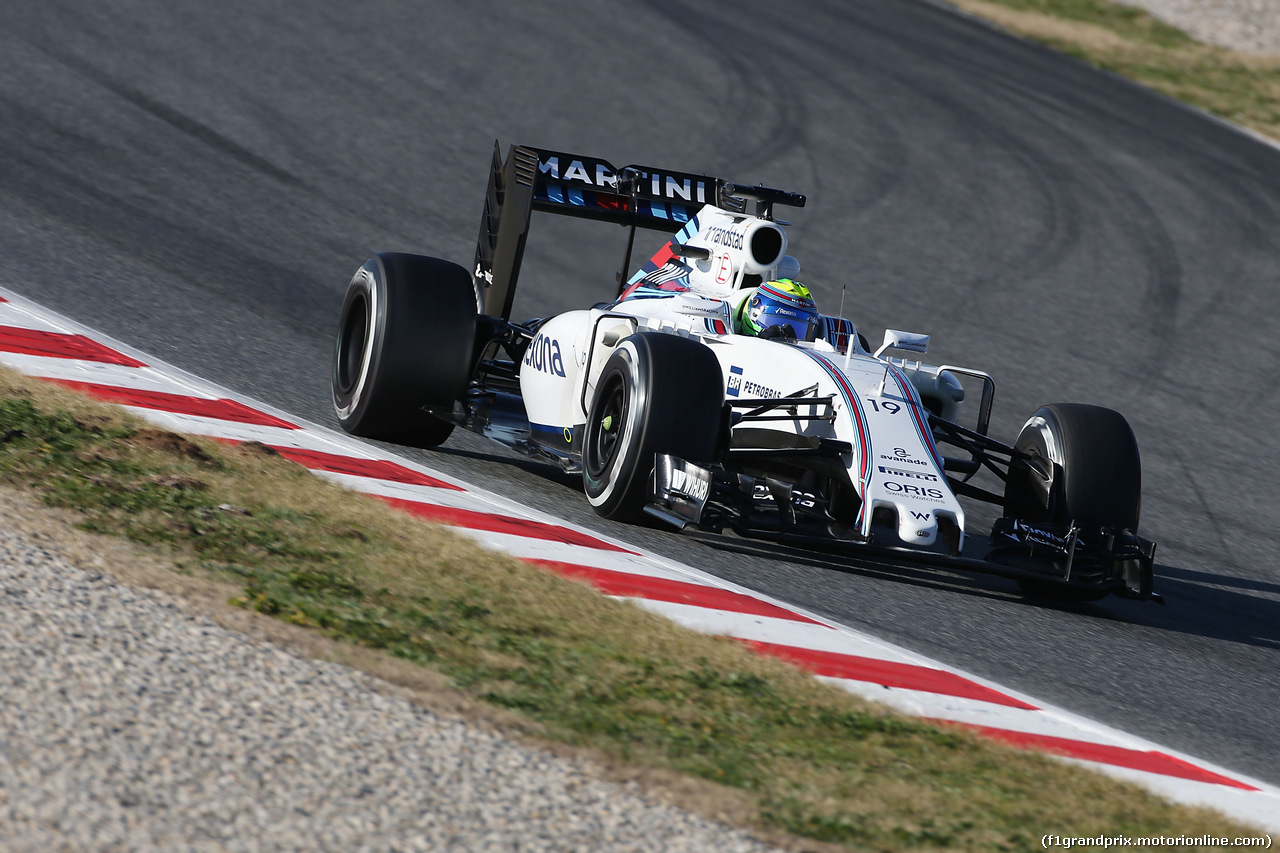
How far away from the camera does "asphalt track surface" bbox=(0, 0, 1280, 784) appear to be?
6648mm

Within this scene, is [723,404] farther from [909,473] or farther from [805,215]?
[805,215]

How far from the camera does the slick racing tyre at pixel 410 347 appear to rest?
24.6ft

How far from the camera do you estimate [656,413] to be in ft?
20.6

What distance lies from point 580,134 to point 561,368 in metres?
8.97

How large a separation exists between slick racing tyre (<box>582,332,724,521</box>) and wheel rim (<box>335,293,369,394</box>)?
191cm

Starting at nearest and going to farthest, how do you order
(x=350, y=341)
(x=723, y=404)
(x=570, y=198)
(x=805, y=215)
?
(x=723, y=404) → (x=350, y=341) → (x=570, y=198) → (x=805, y=215)

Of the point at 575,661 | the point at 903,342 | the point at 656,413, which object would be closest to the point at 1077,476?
the point at 903,342

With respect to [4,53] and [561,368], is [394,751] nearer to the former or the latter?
[561,368]

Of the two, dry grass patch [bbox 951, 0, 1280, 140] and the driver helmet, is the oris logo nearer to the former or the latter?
the driver helmet

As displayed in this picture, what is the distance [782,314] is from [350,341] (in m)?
2.39

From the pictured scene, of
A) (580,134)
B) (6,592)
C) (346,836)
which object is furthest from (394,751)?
(580,134)

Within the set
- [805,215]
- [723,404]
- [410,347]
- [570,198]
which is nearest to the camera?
[723,404]

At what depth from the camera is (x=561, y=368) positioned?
7.49 metres

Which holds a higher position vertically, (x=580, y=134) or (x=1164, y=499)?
(x=580, y=134)
